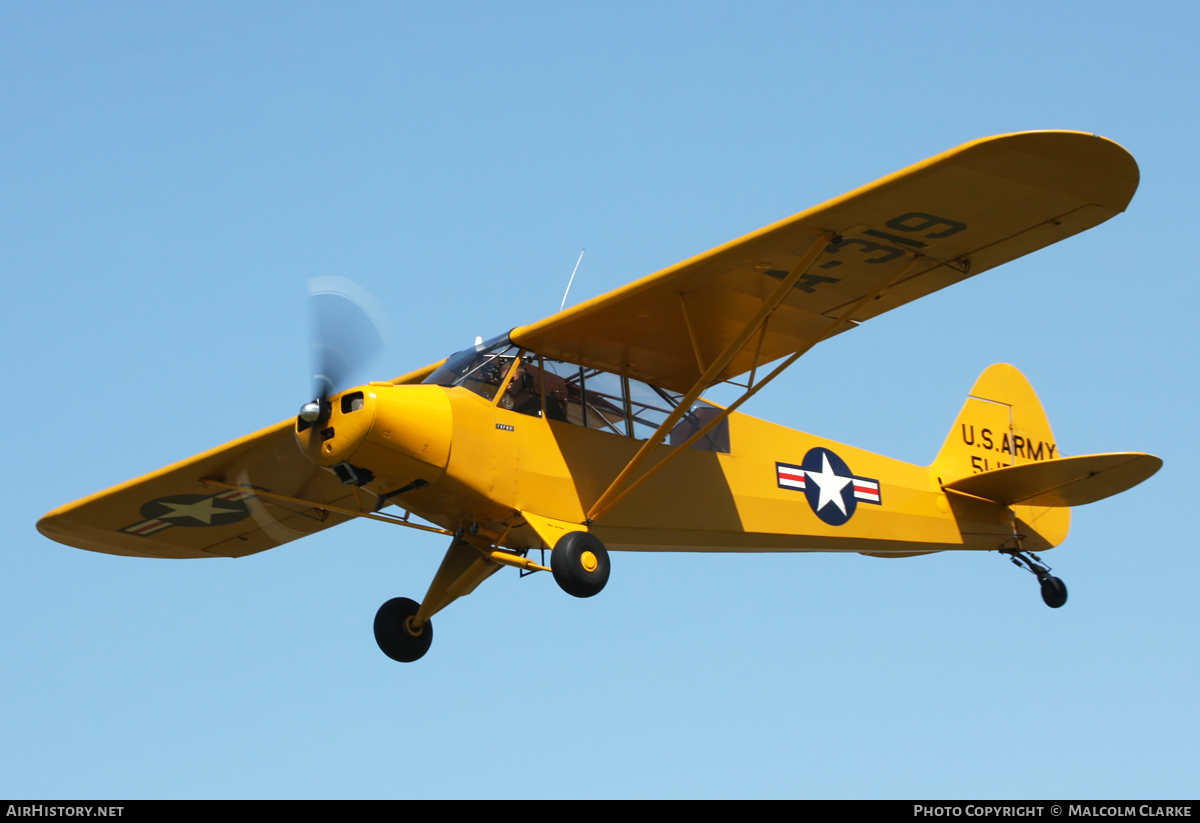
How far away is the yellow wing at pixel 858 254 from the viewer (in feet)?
27.2

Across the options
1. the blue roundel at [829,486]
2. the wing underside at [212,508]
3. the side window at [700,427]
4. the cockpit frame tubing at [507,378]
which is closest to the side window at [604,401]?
the side window at [700,427]

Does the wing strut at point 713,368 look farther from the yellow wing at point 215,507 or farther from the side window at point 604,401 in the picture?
the yellow wing at point 215,507

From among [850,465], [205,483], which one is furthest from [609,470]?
[205,483]

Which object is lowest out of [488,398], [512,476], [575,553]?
[575,553]

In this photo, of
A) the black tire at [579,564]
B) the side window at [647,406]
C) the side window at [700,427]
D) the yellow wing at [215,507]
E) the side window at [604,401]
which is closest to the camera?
the black tire at [579,564]

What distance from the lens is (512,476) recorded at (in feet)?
30.9

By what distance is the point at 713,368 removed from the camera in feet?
30.8

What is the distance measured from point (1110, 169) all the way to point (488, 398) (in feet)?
15.0

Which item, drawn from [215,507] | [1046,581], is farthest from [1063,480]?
[215,507]

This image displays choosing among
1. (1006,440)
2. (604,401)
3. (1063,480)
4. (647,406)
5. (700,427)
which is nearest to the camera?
(604,401)

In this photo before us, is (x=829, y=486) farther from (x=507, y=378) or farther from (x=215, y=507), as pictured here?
(x=215, y=507)

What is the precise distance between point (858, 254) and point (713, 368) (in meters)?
1.33

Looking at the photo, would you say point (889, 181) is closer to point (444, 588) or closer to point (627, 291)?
point (627, 291)

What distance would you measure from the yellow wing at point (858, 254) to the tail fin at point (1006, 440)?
158 inches
